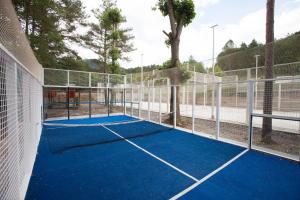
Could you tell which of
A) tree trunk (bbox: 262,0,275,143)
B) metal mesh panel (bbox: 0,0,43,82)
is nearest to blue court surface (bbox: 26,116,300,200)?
tree trunk (bbox: 262,0,275,143)

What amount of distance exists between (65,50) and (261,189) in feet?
60.9

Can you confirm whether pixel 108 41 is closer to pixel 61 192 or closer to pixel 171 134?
pixel 171 134

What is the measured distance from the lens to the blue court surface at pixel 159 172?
107 inches

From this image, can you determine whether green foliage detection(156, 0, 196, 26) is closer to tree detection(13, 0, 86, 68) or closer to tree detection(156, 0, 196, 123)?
tree detection(156, 0, 196, 123)

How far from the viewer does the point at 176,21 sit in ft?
31.9

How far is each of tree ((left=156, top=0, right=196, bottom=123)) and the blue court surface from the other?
4579 mm

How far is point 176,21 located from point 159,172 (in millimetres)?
8759

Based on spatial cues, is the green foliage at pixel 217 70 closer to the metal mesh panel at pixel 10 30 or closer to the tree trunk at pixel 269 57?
the tree trunk at pixel 269 57

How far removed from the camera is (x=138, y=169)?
3.58 meters

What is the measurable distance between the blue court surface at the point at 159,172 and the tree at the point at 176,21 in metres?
4.58

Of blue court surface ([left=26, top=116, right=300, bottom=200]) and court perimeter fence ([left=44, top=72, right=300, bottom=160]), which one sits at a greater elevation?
Result: court perimeter fence ([left=44, top=72, right=300, bottom=160])

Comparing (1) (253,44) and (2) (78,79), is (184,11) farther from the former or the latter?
(1) (253,44)

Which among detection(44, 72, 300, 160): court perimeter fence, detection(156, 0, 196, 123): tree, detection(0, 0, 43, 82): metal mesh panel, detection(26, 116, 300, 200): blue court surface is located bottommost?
detection(26, 116, 300, 200): blue court surface

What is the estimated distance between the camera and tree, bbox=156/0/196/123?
30.1 ft
